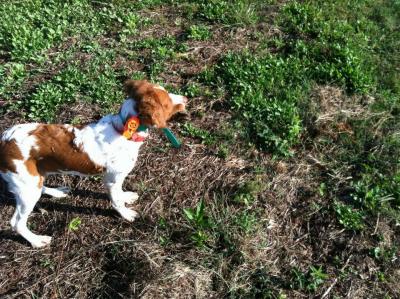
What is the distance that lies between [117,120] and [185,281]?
5.38ft

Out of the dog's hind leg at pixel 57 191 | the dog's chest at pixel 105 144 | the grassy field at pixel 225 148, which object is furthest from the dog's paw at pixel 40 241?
the dog's chest at pixel 105 144

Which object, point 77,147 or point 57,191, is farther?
point 57,191

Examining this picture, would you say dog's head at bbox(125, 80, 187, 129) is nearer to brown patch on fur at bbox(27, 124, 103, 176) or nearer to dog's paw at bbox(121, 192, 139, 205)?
brown patch on fur at bbox(27, 124, 103, 176)

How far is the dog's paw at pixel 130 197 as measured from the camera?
476cm

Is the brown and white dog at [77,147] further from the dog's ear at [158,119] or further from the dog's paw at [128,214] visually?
Answer: the dog's paw at [128,214]

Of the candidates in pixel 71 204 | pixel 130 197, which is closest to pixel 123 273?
pixel 130 197

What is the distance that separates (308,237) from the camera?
14.6 feet

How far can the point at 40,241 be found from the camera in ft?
14.5

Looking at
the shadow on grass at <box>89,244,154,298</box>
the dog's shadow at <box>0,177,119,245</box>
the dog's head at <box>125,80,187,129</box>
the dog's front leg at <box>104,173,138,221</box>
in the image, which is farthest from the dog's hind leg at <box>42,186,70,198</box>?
the dog's head at <box>125,80,187,129</box>

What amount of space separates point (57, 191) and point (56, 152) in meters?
1.00

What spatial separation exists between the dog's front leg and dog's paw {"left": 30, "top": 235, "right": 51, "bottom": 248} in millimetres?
760

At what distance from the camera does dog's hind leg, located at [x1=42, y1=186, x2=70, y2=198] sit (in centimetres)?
480

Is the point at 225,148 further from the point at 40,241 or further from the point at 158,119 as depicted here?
→ the point at 40,241

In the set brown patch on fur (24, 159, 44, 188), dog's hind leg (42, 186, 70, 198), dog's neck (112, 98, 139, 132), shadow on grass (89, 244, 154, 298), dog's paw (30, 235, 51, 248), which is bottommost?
shadow on grass (89, 244, 154, 298)
